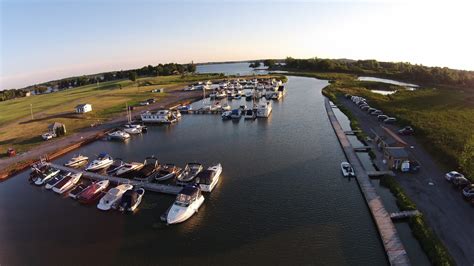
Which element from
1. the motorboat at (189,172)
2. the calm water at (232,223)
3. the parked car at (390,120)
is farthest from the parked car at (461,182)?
the motorboat at (189,172)

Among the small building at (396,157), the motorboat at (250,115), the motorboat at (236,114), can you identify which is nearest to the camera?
the small building at (396,157)

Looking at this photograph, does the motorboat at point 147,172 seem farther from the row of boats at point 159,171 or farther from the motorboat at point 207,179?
the motorboat at point 207,179

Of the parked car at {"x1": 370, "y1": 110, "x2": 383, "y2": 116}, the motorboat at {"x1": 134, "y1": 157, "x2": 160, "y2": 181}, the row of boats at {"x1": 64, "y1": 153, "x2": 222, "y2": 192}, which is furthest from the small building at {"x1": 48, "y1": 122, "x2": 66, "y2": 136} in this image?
the parked car at {"x1": 370, "y1": 110, "x2": 383, "y2": 116}

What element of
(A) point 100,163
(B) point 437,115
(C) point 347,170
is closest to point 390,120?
(B) point 437,115

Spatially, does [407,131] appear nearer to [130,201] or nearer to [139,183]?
[139,183]

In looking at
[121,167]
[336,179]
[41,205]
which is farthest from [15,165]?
[336,179]
